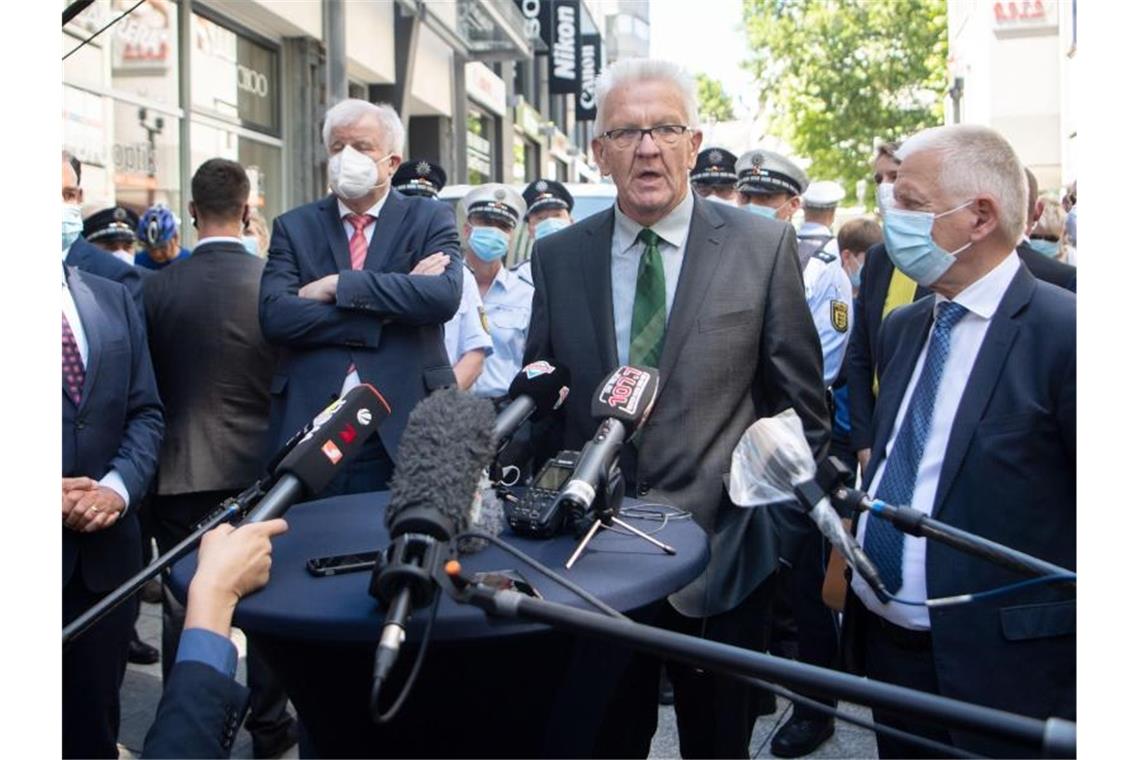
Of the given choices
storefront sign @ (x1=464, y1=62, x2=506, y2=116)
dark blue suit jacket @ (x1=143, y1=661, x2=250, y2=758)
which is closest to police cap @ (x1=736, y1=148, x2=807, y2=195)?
dark blue suit jacket @ (x1=143, y1=661, x2=250, y2=758)

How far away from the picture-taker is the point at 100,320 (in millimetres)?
3320

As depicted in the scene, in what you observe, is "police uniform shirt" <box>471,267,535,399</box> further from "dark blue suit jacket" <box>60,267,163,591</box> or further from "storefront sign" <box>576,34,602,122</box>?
"storefront sign" <box>576,34,602,122</box>

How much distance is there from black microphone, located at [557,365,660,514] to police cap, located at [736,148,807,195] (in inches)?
173

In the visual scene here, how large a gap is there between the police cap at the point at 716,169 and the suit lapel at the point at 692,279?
461 centimetres

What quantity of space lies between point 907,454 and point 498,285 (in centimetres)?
404

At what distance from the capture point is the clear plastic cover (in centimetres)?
208

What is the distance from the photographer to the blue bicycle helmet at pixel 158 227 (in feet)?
22.8

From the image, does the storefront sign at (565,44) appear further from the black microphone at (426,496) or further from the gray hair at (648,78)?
the black microphone at (426,496)

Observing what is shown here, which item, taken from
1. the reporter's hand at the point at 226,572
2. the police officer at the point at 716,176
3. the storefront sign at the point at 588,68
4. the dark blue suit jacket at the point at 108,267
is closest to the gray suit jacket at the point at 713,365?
the reporter's hand at the point at 226,572

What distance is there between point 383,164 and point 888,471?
229 cm

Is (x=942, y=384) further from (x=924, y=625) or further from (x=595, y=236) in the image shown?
(x=595, y=236)

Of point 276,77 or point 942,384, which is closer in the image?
point 942,384

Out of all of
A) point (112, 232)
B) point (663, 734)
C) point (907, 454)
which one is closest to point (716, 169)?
point (112, 232)

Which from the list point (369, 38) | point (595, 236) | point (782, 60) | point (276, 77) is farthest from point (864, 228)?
point (782, 60)
